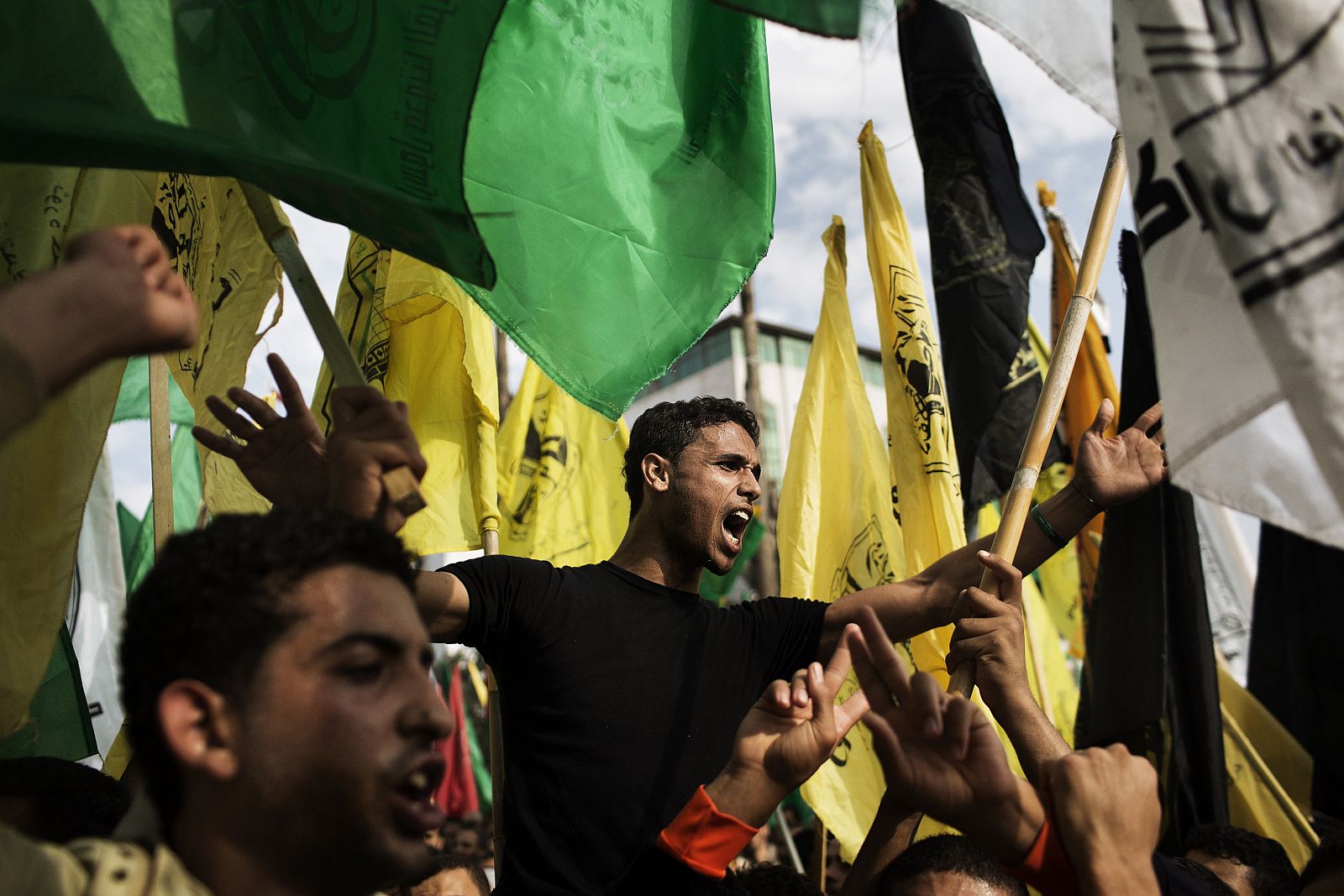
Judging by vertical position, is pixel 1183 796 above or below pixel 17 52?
below

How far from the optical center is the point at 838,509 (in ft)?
18.2

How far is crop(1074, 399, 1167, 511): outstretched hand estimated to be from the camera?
3.06m

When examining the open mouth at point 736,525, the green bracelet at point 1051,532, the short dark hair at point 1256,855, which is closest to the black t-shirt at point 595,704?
the open mouth at point 736,525

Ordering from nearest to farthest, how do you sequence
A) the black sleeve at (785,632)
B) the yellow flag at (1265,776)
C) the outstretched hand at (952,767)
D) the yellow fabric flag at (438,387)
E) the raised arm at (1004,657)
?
the outstretched hand at (952,767), the raised arm at (1004,657), the black sleeve at (785,632), the yellow fabric flag at (438,387), the yellow flag at (1265,776)

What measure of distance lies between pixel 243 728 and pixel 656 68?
218 centimetres

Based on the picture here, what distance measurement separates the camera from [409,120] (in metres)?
2.40

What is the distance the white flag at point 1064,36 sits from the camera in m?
2.17

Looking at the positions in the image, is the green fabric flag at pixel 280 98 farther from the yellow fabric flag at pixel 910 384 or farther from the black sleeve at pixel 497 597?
the yellow fabric flag at pixel 910 384

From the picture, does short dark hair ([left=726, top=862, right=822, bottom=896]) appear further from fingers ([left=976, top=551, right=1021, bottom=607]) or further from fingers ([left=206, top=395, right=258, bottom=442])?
fingers ([left=206, top=395, right=258, bottom=442])

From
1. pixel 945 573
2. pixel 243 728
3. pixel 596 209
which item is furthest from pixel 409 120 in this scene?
pixel 945 573

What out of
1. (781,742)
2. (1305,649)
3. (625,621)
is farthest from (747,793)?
(1305,649)

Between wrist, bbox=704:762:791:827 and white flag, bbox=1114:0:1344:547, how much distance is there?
2.61 ft

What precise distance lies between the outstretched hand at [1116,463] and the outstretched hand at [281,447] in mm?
1905

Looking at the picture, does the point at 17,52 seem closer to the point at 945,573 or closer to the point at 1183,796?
the point at 945,573
